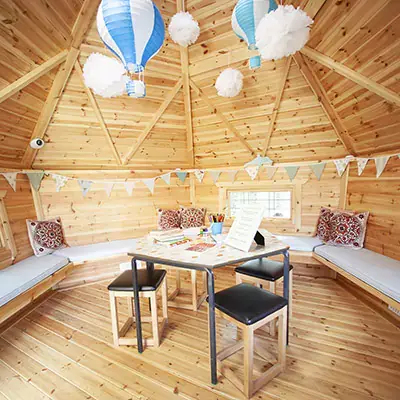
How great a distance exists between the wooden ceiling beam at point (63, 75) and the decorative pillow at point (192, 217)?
2.29 metres

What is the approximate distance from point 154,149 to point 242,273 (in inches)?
98.9

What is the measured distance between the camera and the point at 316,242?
3.16 m

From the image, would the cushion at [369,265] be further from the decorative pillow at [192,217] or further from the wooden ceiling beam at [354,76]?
the decorative pillow at [192,217]

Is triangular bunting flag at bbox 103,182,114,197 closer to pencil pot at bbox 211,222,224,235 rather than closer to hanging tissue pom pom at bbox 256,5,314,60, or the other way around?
pencil pot at bbox 211,222,224,235

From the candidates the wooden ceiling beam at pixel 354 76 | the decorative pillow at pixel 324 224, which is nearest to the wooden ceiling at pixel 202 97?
the wooden ceiling beam at pixel 354 76

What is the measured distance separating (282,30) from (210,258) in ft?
5.13

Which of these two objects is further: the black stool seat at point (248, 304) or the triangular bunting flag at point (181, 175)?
the triangular bunting flag at point (181, 175)

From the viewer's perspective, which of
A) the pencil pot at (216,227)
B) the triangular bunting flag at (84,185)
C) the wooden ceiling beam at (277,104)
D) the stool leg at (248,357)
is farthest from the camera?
the triangular bunting flag at (84,185)

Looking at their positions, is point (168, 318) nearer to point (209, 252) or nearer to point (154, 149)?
point (209, 252)

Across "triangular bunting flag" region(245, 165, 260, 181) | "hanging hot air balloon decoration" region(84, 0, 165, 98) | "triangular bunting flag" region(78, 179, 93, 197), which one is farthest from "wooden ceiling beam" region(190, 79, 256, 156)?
"triangular bunting flag" region(78, 179, 93, 197)

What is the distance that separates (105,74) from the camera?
186 cm

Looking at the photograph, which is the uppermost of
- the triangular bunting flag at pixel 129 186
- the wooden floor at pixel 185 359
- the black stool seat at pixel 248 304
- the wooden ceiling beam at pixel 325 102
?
the wooden ceiling beam at pixel 325 102

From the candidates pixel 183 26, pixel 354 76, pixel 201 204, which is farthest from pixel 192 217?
pixel 354 76

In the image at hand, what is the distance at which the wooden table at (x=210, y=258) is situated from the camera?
1.56 m
